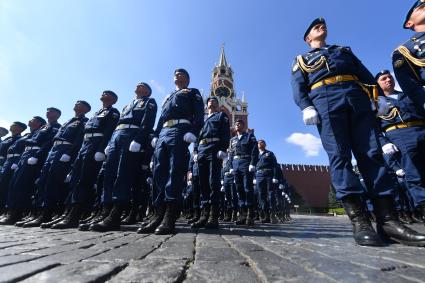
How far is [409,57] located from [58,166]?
5742 millimetres

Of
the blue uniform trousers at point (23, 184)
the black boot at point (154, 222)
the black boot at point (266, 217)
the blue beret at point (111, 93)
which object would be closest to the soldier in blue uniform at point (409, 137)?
the black boot at point (154, 222)

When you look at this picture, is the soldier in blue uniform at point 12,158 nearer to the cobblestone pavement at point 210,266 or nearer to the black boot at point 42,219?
the black boot at point 42,219

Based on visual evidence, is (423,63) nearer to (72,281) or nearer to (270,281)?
(270,281)

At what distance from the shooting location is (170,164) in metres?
3.77

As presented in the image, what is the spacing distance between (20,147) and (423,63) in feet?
27.1

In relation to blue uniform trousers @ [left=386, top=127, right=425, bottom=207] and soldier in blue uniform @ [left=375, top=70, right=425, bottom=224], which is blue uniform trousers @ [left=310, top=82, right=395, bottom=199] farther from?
blue uniform trousers @ [left=386, top=127, right=425, bottom=207]

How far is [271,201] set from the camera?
8.80m

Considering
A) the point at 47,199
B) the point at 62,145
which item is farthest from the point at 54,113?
the point at 47,199

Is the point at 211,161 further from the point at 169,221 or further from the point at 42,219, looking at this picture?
the point at 42,219

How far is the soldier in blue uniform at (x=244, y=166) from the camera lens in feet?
22.0

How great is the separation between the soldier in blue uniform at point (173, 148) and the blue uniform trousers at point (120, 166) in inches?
16.8

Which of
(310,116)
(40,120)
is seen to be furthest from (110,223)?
(40,120)

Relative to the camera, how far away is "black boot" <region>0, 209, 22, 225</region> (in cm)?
542

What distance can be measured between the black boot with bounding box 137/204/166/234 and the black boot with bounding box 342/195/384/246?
86.9 inches
